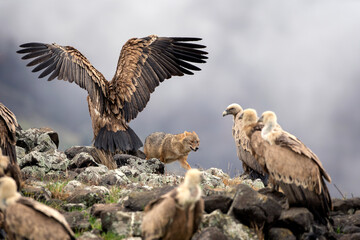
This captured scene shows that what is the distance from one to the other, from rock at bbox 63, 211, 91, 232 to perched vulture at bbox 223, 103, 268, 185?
4772 millimetres

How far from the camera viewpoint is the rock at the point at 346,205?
7932 mm

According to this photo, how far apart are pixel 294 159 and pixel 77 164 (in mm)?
6252

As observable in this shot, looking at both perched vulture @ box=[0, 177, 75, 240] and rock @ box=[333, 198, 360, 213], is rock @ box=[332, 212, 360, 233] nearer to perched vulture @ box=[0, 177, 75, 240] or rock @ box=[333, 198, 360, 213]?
rock @ box=[333, 198, 360, 213]

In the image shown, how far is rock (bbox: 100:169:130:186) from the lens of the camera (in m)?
9.47

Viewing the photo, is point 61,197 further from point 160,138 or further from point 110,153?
point 160,138

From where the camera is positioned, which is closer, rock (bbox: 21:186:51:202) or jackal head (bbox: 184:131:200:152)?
rock (bbox: 21:186:51:202)

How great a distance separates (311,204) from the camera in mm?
6488

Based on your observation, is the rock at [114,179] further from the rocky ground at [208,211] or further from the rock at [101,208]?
the rock at [101,208]

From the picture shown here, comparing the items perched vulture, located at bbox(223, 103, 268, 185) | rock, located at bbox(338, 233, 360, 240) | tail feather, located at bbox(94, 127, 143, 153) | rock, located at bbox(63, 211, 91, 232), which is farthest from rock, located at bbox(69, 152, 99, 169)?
rock, located at bbox(338, 233, 360, 240)

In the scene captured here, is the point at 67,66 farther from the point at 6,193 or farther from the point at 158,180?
the point at 6,193

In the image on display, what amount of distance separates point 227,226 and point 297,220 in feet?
3.16

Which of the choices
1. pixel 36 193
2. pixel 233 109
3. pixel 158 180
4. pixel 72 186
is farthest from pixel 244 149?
pixel 36 193

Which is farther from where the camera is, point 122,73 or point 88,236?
point 122,73

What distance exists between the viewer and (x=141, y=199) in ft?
22.0
